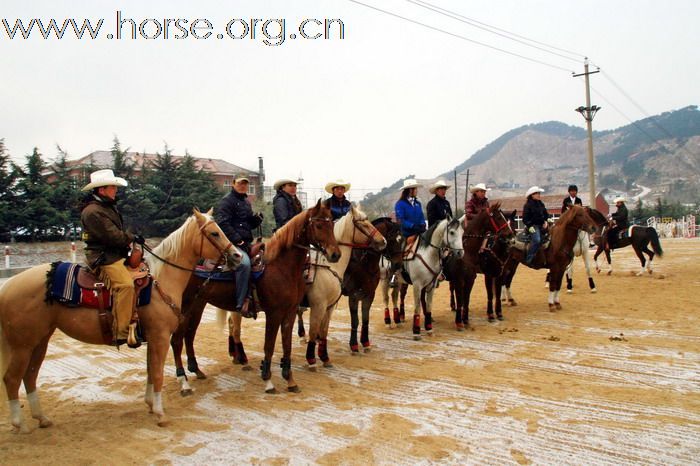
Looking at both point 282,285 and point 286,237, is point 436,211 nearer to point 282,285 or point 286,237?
point 286,237

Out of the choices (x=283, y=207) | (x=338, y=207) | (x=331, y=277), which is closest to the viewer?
(x=331, y=277)

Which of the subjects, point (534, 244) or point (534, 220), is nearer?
point (534, 244)

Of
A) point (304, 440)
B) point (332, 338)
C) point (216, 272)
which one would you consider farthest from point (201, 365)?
point (304, 440)

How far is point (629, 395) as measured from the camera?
5523 mm

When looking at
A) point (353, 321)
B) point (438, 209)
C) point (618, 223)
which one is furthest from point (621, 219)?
point (353, 321)

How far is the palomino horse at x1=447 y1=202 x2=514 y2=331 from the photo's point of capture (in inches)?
364

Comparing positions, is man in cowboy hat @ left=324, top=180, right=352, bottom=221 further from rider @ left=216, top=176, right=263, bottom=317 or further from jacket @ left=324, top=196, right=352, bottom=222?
rider @ left=216, top=176, right=263, bottom=317

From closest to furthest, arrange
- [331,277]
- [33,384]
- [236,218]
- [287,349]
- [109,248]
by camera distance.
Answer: [109,248], [33,384], [287,349], [236,218], [331,277]

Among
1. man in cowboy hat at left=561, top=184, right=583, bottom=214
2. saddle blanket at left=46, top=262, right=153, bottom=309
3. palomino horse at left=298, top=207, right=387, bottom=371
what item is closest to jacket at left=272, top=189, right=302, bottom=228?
palomino horse at left=298, top=207, right=387, bottom=371

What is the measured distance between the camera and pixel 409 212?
9.02 m

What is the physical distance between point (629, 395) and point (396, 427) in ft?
9.46

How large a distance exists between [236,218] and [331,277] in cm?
162

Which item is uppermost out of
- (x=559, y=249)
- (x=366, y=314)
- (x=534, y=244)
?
(x=534, y=244)

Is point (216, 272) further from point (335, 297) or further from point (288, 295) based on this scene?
point (335, 297)
